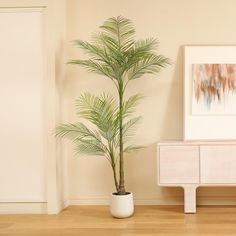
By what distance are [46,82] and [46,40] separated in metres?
0.44

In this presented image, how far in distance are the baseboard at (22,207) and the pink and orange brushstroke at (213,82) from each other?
2061mm

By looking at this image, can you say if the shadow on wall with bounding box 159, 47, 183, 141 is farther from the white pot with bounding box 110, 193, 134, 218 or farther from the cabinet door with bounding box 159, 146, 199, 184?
the white pot with bounding box 110, 193, 134, 218

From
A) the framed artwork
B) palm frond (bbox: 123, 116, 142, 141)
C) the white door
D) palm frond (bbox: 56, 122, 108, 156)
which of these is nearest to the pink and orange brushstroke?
the framed artwork

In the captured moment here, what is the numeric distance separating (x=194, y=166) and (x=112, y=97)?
3.98 ft

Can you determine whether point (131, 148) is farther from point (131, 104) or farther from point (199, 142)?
point (199, 142)

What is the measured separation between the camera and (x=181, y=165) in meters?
4.29

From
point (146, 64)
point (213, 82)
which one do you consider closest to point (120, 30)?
point (146, 64)

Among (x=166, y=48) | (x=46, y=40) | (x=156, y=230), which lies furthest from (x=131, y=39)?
(x=156, y=230)

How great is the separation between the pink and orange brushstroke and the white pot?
1348 millimetres

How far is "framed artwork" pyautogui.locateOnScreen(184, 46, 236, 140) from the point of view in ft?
15.0

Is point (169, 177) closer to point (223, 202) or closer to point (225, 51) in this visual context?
point (223, 202)

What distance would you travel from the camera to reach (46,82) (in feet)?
14.5

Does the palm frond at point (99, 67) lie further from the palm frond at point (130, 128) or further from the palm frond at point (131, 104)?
the palm frond at point (130, 128)

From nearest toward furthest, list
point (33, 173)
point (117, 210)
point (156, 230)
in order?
point (156, 230) < point (117, 210) < point (33, 173)
